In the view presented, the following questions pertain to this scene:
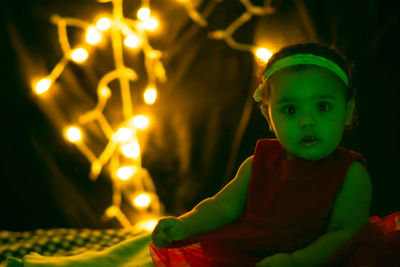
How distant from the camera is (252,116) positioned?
1.72 metres

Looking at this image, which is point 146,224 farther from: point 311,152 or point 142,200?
point 311,152

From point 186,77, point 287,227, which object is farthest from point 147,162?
point 287,227

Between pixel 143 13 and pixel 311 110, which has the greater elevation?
pixel 143 13

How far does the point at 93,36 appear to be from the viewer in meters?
1.80

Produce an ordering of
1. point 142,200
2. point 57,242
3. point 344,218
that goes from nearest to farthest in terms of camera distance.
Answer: point 344,218
point 57,242
point 142,200

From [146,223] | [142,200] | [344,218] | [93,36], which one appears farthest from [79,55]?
[344,218]

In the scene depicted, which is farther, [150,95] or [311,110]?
[150,95]

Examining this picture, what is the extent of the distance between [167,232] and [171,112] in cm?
95

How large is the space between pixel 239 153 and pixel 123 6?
0.78 metres

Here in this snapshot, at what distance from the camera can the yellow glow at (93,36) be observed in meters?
1.79

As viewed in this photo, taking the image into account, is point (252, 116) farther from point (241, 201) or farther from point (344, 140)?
point (241, 201)

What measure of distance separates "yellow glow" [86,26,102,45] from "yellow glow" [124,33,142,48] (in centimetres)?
11

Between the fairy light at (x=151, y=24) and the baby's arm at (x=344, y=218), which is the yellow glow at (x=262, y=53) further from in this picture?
the baby's arm at (x=344, y=218)

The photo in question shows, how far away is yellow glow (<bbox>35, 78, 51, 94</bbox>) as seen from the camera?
181cm
